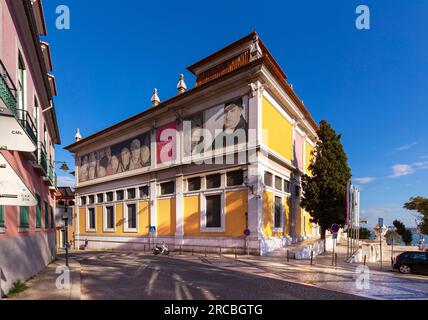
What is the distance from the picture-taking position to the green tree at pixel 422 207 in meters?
29.7

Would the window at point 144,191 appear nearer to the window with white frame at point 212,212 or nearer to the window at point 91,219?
the window with white frame at point 212,212

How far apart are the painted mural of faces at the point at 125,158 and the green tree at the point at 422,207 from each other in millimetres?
33203

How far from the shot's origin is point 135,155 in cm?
3228

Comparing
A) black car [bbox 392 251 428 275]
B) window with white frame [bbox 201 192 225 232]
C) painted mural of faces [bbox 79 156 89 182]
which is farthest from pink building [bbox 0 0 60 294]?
painted mural of faces [bbox 79 156 89 182]

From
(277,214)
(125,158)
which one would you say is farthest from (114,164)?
(277,214)

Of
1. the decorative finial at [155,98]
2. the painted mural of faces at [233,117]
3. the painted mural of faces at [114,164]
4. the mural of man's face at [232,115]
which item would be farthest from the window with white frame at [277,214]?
the painted mural of faces at [114,164]

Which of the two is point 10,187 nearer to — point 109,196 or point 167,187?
point 167,187

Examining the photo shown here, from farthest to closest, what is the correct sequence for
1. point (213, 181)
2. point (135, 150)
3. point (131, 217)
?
point (135, 150) → point (131, 217) → point (213, 181)

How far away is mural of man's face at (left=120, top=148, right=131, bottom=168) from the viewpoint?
33312 mm

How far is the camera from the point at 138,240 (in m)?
30.4

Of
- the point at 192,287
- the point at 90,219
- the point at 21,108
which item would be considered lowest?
the point at 90,219

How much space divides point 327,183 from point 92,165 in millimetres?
31056

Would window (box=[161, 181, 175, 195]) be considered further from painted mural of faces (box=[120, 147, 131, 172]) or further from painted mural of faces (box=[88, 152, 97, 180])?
painted mural of faces (box=[88, 152, 97, 180])
